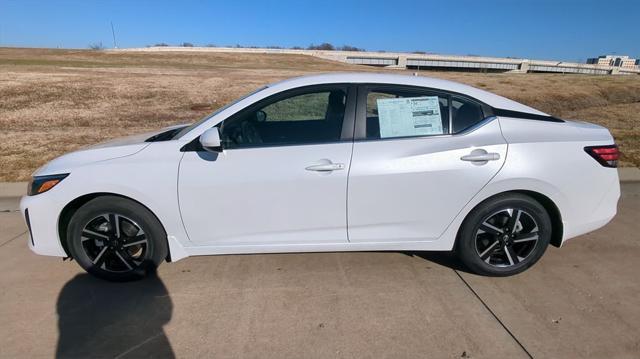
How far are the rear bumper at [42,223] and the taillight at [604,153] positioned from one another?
404cm

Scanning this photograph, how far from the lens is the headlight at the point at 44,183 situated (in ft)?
9.75

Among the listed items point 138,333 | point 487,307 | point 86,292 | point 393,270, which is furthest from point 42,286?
point 487,307

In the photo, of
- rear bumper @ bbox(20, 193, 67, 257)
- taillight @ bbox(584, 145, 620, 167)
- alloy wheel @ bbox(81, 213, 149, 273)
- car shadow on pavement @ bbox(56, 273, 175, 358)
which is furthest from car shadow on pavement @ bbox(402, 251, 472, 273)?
rear bumper @ bbox(20, 193, 67, 257)

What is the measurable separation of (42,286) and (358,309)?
2.49 metres

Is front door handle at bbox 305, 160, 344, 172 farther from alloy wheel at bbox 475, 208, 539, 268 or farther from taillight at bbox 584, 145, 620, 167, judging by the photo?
taillight at bbox 584, 145, 620, 167

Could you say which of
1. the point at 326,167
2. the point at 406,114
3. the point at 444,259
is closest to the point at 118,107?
the point at 326,167

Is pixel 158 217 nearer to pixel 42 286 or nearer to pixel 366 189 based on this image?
pixel 42 286

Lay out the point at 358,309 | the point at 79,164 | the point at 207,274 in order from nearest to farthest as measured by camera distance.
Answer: the point at 358,309 < the point at 79,164 < the point at 207,274

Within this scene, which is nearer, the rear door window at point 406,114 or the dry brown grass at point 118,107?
the rear door window at point 406,114

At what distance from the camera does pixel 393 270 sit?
10.9ft

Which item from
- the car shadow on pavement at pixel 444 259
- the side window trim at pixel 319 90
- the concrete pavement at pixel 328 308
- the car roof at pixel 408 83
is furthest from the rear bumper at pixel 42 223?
the car shadow on pavement at pixel 444 259

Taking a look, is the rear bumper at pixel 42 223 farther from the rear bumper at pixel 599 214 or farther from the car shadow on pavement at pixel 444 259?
the rear bumper at pixel 599 214

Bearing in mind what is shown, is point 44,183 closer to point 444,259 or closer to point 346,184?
point 346,184

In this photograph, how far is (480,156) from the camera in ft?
9.57
